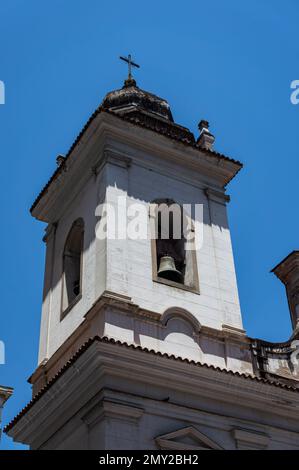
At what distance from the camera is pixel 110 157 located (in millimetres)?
12586

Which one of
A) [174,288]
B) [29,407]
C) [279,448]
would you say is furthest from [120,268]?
[279,448]

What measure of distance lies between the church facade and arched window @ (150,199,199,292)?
0.09 ft

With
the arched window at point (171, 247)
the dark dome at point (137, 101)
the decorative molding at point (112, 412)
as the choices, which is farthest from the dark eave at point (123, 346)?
the dark dome at point (137, 101)

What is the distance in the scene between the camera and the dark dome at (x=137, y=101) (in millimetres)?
15312

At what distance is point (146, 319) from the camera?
1076 cm

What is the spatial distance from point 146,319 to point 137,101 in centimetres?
615

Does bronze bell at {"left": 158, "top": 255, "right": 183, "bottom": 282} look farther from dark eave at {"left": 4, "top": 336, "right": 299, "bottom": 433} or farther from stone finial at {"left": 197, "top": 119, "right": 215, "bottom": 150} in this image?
stone finial at {"left": 197, "top": 119, "right": 215, "bottom": 150}

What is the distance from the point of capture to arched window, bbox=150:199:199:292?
39.0 feet

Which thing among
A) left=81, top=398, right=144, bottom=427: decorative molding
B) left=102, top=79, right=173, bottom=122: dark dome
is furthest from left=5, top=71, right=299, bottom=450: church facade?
left=102, top=79, right=173, bottom=122: dark dome

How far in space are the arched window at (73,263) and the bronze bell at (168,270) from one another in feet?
4.83

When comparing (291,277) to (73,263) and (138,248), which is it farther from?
(73,263)

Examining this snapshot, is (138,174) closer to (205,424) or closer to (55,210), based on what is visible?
(55,210)

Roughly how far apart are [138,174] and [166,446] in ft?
16.5

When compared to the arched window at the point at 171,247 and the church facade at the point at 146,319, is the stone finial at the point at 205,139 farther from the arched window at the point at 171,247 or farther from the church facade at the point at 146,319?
the arched window at the point at 171,247
